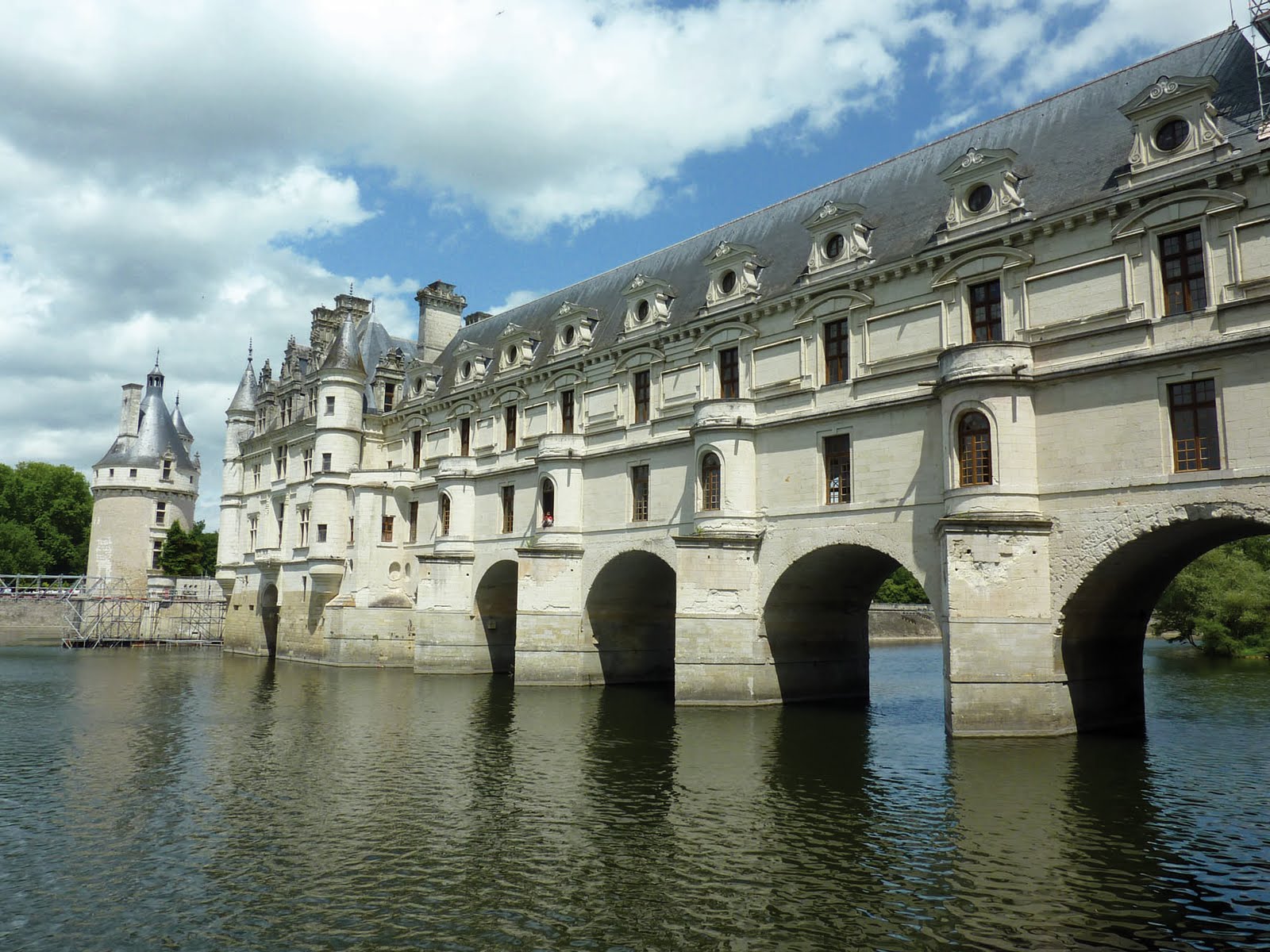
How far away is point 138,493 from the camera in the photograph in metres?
73.3

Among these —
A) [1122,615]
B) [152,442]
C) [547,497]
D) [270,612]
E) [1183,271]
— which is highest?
[152,442]

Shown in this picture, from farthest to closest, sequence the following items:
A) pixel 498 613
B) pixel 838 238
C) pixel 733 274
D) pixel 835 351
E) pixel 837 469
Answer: pixel 498 613 → pixel 733 274 → pixel 838 238 → pixel 835 351 → pixel 837 469

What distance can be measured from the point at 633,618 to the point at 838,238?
16.1m

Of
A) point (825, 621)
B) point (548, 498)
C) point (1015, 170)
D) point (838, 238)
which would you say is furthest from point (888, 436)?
point (548, 498)

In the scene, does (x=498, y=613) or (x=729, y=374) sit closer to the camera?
(x=729, y=374)

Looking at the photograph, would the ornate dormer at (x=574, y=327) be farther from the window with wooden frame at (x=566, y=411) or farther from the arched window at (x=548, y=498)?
the arched window at (x=548, y=498)

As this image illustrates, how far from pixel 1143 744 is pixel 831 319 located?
44.0 ft

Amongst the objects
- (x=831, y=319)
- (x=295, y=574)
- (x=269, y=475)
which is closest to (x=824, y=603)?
Answer: (x=831, y=319)

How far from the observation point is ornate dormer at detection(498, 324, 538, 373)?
39.8 m

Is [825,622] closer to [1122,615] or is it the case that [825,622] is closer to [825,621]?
[825,621]

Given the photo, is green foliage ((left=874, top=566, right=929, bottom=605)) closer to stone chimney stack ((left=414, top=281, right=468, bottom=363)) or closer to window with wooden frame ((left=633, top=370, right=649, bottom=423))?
stone chimney stack ((left=414, top=281, right=468, bottom=363))

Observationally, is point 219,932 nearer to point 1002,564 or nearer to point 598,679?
point 1002,564

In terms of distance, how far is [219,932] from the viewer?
962 cm

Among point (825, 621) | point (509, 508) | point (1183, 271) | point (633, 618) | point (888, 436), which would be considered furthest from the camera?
point (509, 508)
